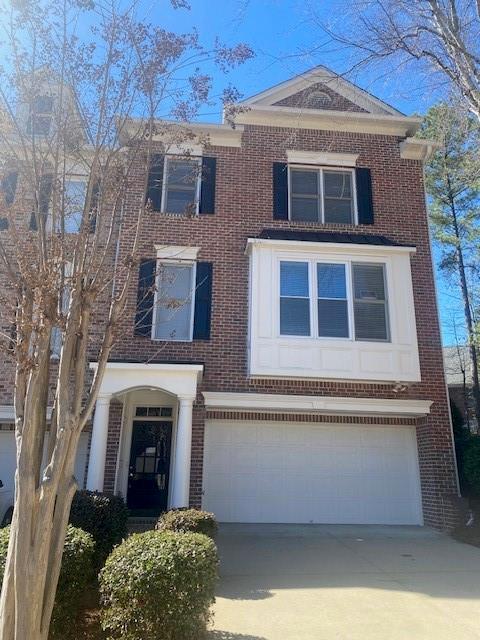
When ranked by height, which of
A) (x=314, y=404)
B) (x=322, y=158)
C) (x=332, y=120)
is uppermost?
(x=332, y=120)

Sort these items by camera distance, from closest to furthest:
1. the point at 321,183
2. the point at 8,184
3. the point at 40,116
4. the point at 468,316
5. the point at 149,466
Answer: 1. the point at 40,116
2. the point at 8,184
3. the point at 149,466
4. the point at 321,183
5. the point at 468,316

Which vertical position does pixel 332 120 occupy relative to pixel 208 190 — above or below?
above

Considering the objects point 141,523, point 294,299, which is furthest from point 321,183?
point 141,523

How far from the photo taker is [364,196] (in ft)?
40.2

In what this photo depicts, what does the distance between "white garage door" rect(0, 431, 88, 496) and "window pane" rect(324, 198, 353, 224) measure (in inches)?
301

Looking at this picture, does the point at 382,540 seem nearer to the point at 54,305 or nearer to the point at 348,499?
the point at 348,499

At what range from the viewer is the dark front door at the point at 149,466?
34.2 feet

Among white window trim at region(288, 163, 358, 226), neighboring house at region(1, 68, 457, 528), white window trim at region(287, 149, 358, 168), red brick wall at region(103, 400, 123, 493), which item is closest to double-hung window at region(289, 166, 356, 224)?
white window trim at region(288, 163, 358, 226)

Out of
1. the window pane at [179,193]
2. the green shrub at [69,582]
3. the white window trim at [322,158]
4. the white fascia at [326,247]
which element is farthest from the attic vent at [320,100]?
the green shrub at [69,582]

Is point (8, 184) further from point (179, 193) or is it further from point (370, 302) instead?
point (370, 302)

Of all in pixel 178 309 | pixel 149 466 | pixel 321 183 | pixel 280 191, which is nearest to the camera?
pixel 149 466

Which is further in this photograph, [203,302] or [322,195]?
[322,195]

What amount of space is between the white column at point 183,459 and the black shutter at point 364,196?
20.4ft

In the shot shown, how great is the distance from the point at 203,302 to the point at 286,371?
2.42 m
